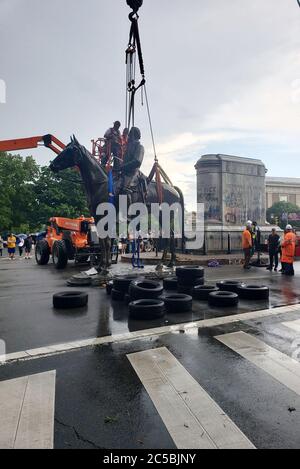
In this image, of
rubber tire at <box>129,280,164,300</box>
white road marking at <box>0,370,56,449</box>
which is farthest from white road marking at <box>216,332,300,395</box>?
white road marking at <box>0,370,56,449</box>

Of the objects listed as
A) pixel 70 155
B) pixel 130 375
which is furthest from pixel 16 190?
pixel 130 375

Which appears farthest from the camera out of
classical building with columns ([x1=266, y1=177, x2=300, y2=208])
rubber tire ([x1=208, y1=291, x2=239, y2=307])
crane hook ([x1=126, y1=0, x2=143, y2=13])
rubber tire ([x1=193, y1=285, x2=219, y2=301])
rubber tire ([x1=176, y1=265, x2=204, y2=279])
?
classical building with columns ([x1=266, y1=177, x2=300, y2=208])

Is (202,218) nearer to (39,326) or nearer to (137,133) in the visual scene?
(137,133)

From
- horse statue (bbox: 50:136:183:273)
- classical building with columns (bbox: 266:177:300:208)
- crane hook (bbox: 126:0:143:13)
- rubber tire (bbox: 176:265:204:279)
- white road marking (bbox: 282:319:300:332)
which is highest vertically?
classical building with columns (bbox: 266:177:300:208)

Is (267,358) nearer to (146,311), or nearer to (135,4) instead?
(146,311)

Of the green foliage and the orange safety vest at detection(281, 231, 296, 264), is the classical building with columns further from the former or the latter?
the orange safety vest at detection(281, 231, 296, 264)

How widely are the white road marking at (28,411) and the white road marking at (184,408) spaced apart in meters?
1.04

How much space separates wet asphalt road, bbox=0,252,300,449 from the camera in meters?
2.88

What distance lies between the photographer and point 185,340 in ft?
17.4

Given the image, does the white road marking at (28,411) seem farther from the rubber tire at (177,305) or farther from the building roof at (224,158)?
the building roof at (224,158)

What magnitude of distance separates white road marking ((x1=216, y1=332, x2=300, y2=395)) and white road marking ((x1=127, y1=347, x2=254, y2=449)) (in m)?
1.04

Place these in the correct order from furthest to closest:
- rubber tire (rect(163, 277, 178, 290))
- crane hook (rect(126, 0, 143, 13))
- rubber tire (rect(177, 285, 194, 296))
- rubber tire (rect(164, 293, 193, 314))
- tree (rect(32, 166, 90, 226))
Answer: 1. tree (rect(32, 166, 90, 226))
2. rubber tire (rect(163, 277, 178, 290))
3. rubber tire (rect(177, 285, 194, 296))
4. crane hook (rect(126, 0, 143, 13))
5. rubber tire (rect(164, 293, 193, 314))

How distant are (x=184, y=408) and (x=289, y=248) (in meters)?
11.4
